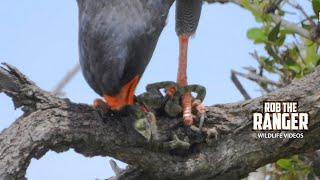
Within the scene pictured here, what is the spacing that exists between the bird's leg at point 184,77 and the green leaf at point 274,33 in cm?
53

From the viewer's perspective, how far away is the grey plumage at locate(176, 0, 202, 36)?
14.0 feet

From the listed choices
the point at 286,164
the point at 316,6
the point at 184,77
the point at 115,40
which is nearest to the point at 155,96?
the point at 184,77

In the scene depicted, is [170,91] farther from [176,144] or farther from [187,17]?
[187,17]

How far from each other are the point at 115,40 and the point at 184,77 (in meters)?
0.80

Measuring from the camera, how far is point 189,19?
426cm

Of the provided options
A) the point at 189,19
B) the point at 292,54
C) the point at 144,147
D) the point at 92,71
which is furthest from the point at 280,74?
the point at 92,71

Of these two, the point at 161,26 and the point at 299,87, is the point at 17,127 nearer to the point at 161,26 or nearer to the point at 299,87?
the point at 161,26

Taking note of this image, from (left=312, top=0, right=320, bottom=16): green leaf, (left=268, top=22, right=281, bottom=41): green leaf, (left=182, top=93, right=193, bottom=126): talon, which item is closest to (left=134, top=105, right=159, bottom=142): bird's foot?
(left=182, top=93, right=193, bottom=126): talon

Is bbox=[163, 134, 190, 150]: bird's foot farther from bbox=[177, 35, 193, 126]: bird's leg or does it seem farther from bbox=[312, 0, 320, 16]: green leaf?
bbox=[312, 0, 320, 16]: green leaf

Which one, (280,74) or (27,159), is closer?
(27,159)

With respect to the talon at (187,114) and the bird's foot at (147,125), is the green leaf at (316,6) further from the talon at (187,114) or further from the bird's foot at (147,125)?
the bird's foot at (147,125)

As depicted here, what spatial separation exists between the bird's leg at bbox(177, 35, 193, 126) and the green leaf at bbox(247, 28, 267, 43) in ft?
2.19

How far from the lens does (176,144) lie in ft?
12.3

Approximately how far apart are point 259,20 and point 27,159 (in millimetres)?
1881
